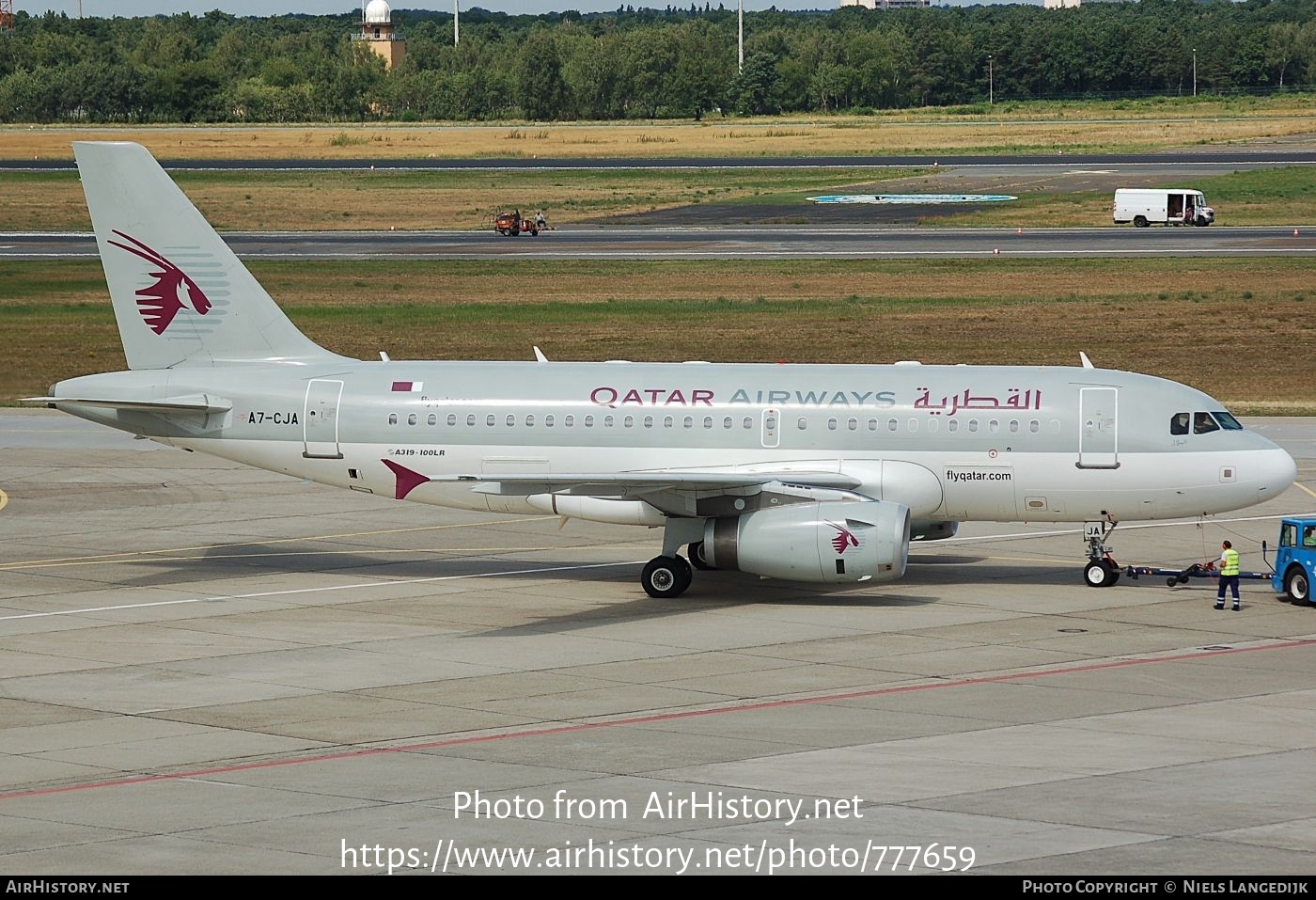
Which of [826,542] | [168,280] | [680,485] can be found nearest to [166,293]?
[168,280]

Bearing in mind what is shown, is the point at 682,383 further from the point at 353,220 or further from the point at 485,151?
the point at 485,151

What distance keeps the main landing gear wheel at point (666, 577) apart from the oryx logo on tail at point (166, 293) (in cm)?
1222

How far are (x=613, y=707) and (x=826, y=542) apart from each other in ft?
27.6

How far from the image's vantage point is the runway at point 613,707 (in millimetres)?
21109

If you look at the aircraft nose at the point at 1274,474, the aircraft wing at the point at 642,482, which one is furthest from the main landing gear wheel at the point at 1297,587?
the aircraft wing at the point at 642,482

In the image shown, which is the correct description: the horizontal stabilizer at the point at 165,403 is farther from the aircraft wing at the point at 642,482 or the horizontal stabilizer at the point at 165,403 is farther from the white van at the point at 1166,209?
the white van at the point at 1166,209

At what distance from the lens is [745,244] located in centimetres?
10769

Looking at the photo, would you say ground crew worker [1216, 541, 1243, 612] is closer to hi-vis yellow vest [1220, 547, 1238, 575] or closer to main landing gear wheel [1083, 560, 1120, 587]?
hi-vis yellow vest [1220, 547, 1238, 575]

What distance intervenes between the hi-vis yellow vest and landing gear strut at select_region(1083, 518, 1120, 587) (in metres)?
3.30

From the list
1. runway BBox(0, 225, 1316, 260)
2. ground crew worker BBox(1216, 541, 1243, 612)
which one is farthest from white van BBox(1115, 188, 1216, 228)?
ground crew worker BBox(1216, 541, 1243, 612)

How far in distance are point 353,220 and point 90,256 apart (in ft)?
84.2

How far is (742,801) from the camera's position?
22766 mm

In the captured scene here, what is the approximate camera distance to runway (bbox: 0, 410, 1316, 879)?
21.1 m
